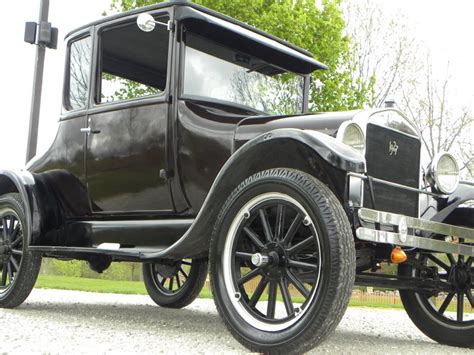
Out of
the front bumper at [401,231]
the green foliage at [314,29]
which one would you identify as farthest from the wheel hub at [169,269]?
the green foliage at [314,29]

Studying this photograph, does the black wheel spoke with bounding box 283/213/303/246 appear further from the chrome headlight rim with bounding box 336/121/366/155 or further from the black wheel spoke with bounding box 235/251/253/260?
the chrome headlight rim with bounding box 336/121/366/155

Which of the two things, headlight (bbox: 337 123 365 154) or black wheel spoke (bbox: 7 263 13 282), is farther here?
black wheel spoke (bbox: 7 263 13 282)

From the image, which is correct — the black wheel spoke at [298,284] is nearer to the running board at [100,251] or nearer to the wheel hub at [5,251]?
the running board at [100,251]

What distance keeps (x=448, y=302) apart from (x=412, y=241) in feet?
4.57

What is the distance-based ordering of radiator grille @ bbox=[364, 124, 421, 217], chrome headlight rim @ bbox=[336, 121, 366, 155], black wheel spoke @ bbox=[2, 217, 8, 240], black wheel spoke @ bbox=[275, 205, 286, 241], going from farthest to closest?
1. black wheel spoke @ bbox=[2, 217, 8, 240]
2. radiator grille @ bbox=[364, 124, 421, 217]
3. chrome headlight rim @ bbox=[336, 121, 366, 155]
4. black wheel spoke @ bbox=[275, 205, 286, 241]

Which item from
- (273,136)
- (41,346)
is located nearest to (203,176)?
(273,136)

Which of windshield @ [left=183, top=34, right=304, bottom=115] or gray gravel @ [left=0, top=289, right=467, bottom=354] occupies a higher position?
windshield @ [left=183, top=34, right=304, bottom=115]

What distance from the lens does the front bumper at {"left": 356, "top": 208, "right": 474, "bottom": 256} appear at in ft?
10.6

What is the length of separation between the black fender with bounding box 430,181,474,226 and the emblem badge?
560 millimetres

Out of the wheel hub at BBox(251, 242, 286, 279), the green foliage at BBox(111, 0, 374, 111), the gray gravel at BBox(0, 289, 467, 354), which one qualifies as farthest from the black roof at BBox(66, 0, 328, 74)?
the green foliage at BBox(111, 0, 374, 111)

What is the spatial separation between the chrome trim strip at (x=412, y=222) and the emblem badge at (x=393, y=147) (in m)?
0.52

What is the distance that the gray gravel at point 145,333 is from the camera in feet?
11.3

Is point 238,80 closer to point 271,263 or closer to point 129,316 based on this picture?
point 271,263

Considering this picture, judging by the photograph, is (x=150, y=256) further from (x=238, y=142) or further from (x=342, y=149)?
(x=342, y=149)
